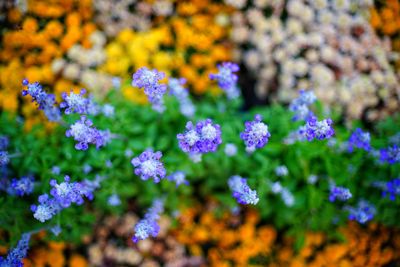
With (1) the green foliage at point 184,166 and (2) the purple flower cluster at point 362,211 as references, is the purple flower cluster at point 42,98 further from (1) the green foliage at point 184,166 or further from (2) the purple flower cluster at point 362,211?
(2) the purple flower cluster at point 362,211

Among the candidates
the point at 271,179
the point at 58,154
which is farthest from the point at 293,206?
the point at 58,154

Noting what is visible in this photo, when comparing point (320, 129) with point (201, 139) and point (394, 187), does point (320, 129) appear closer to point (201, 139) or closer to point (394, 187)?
point (201, 139)

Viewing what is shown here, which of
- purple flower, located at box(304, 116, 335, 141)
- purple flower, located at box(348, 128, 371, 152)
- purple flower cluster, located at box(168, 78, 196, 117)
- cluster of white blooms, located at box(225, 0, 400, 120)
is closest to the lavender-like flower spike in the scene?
purple flower, located at box(304, 116, 335, 141)

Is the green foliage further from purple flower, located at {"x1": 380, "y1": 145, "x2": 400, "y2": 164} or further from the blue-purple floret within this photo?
purple flower, located at {"x1": 380, "y1": 145, "x2": 400, "y2": 164}

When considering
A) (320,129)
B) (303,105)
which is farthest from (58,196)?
(303,105)

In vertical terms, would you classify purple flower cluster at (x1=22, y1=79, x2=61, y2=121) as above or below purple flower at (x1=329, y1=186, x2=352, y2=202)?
above

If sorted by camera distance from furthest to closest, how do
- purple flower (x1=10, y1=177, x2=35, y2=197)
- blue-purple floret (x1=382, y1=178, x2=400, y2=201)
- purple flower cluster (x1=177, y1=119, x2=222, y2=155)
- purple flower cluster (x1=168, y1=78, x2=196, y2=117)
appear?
1. purple flower cluster (x1=168, y1=78, x2=196, y2=117)
2. blue-purple floret (x1=382, y1=178, x2=400, y2=201)
3. purple flower (x1=10, y1=177, x2=35, y2=197)
4. purple flower cluster (x1=177, y1=119, x2=222, y2=155)

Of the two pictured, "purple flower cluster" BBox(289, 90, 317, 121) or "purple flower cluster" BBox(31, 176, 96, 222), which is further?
"purple flower cluster" BBox(289, 90, 317, 121)

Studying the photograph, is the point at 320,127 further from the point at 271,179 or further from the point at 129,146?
the point at 129,146
